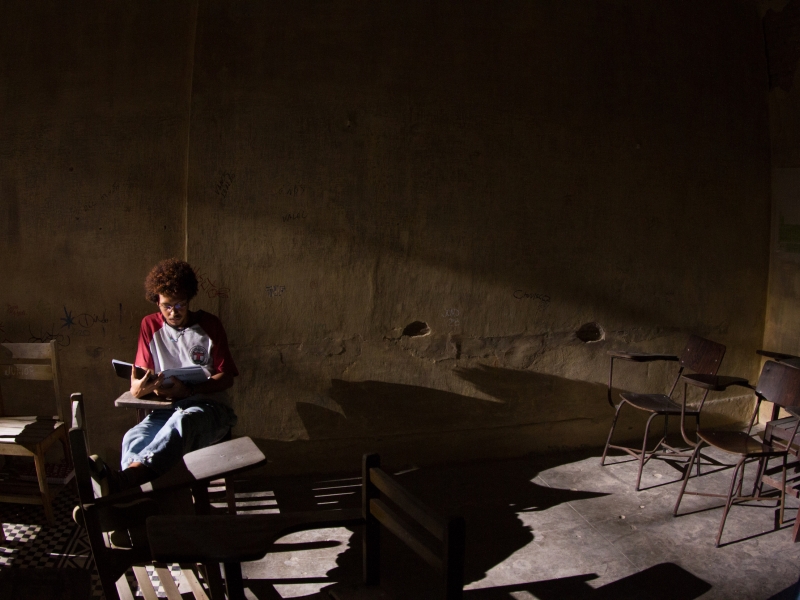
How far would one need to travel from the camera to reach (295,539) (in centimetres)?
321

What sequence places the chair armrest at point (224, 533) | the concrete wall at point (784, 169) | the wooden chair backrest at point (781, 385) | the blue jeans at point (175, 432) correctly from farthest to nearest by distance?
1. the concrete wall at point (784, 169)
2. the wooden chair backrest at point (781, 385)
3. the blue jeans at point (175, 432)
4. the chair armrest at point (224, 533)

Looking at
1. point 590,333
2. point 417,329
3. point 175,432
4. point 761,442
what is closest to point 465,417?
point 417,329

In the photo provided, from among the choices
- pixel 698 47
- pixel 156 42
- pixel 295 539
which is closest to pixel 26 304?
pixel 156 42

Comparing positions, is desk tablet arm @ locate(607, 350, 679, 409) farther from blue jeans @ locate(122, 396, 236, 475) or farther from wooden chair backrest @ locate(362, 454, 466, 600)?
wooden chair backrest @ locate(362, 454, 466, 600)

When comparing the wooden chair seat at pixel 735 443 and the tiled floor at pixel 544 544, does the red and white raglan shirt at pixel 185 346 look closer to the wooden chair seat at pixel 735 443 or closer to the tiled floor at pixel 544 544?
the tiled floor at pixel 544 544

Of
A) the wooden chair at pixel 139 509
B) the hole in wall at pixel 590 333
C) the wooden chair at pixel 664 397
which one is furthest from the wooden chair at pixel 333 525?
the hole in wall at pixel 590 333

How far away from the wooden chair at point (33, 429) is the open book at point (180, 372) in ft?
1.81

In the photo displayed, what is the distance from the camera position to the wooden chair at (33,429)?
3.21 metres

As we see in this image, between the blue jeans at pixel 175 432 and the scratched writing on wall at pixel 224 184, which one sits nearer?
the blue jeans at pixel 175 432

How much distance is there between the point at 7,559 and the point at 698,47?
532cm

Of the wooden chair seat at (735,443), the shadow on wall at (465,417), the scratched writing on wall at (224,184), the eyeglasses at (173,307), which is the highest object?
the scratched writing on wall at (224,184)

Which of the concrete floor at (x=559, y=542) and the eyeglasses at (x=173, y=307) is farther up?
the eyeglasses at (x=173, y=307)

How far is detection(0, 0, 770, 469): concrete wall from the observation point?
359cm

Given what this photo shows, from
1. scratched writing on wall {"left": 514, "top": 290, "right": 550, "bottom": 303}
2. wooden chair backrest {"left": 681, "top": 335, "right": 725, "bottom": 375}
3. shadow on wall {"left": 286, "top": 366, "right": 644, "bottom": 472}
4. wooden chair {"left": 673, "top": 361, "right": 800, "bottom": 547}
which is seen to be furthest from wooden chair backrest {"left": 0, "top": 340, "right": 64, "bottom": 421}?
wooden chair backrest {"left": 681, "top": 335, "right": 725, "bottom": 375}
